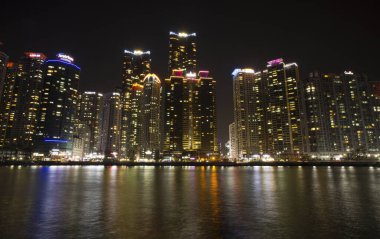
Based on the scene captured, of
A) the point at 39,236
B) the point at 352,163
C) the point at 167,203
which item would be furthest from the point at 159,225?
the point at 352,163

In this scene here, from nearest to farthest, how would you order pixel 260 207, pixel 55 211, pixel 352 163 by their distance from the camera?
pixel 55 211 < pixel 260 207 < pixel 352 163

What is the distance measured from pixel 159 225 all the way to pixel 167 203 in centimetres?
927

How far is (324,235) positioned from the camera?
1574 centimetres

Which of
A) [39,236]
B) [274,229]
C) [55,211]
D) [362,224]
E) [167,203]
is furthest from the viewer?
[167,203]

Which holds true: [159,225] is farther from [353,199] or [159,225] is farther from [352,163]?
[352,163]

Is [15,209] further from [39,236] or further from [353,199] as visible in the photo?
[353,199]

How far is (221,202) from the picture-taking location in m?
27.8

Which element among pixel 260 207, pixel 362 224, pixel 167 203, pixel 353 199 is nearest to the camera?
pixel 362 224

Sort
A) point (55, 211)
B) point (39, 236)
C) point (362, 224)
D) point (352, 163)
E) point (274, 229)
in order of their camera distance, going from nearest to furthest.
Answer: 1. point (39, 236)
2. point (274, 229)
3. point (362, 224)
4. point (55, 211)
5. point (352, 163)

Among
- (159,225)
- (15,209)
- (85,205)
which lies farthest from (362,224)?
(15,209)

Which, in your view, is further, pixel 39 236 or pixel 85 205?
pixel 85 205

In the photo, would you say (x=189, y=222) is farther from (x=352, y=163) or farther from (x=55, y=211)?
(x=352, y=163)

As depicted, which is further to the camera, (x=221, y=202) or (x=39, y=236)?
(x=221, y=202)

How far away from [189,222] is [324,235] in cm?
885
